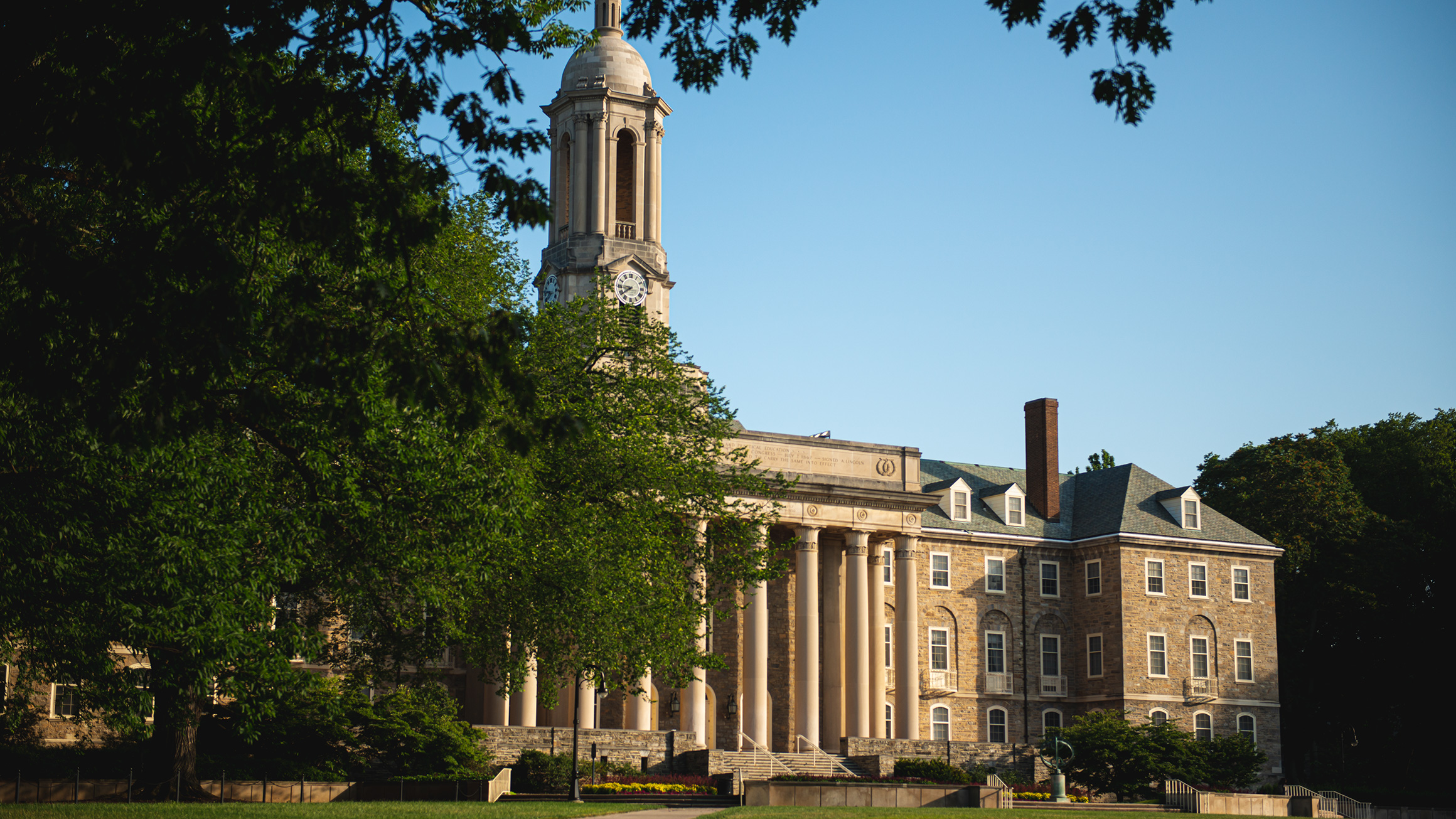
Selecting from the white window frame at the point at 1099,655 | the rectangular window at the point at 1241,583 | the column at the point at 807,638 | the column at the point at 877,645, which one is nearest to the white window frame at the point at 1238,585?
the rectangular window at the point at 1241,583

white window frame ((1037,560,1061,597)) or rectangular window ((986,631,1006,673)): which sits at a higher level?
white window frame ((1037,560,1061,597))

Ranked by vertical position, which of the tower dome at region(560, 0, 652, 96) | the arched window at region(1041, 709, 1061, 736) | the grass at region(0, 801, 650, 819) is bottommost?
the arched window at region(1041, 709, 1061, 736)

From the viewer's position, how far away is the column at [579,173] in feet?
182

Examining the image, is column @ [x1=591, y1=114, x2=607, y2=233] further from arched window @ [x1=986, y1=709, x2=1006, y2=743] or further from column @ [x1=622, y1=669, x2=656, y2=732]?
arched window @ [x1=986, y1=709, x2=1006, y2=743]

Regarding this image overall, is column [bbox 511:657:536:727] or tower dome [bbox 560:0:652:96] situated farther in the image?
tower dome [bbox 560:0:652:96]

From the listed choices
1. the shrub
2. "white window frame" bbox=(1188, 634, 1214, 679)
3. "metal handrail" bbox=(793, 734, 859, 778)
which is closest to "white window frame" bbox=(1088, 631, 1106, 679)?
"white window frame" bbox=(1188, 634, 1214, 679)

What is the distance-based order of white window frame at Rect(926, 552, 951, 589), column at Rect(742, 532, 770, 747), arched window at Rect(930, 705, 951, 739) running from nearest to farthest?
column at Rect(742, 532, 770, 747) → arched window at Rect(930, 705, 951, 739) → white window frame at Rect(926, 552, 951, 589)

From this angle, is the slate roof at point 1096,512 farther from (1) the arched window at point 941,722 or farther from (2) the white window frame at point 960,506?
(1) the arched window at point 941,722

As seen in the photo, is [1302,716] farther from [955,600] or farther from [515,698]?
[515,698]

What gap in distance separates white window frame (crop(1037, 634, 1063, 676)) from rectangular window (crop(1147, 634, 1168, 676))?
3672mm

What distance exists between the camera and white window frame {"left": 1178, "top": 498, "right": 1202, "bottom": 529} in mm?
61688

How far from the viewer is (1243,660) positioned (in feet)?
200

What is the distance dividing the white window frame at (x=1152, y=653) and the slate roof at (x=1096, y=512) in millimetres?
4173

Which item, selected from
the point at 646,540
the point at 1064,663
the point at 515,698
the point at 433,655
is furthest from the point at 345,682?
the point at 1064,663
